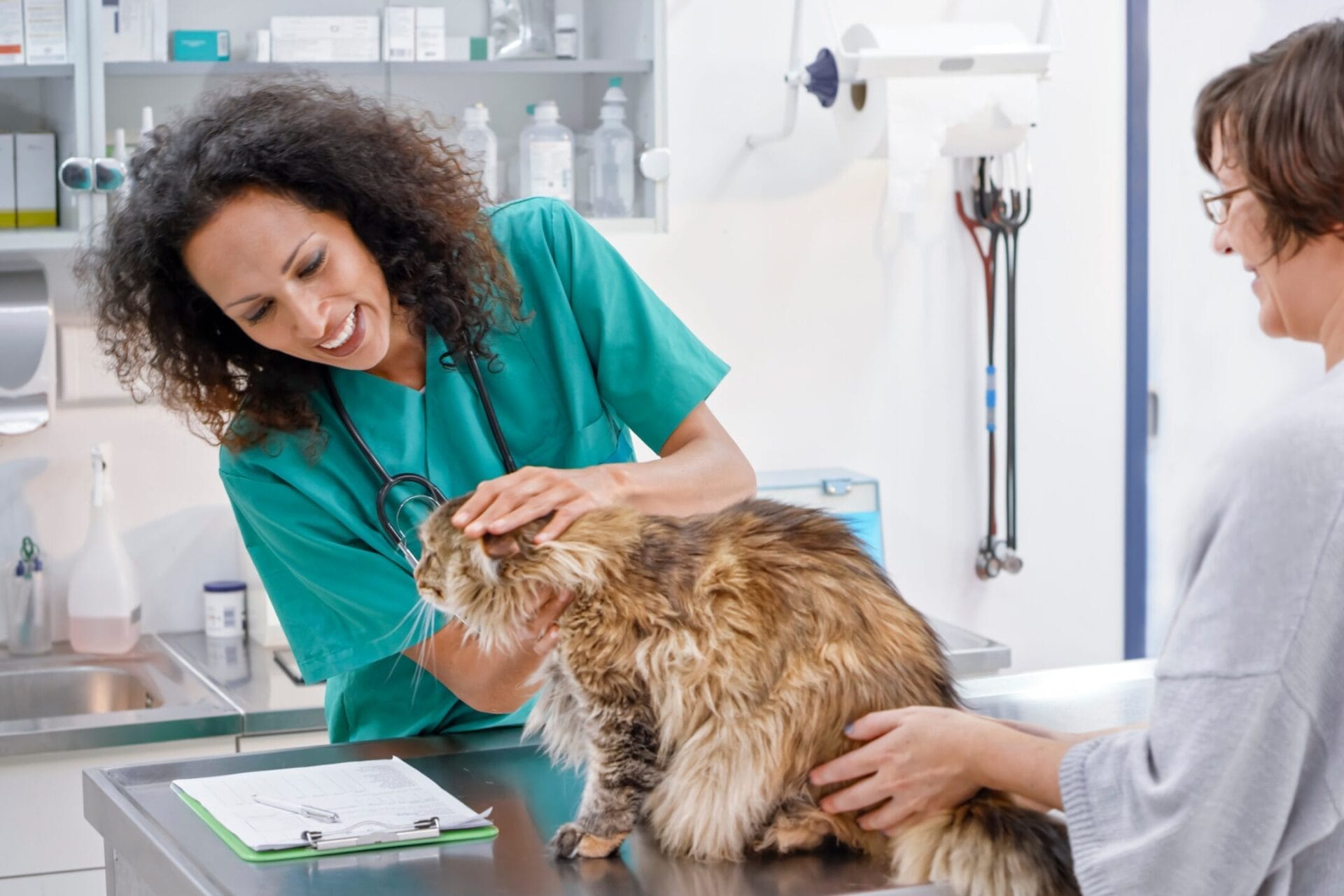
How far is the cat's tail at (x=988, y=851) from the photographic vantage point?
111cm

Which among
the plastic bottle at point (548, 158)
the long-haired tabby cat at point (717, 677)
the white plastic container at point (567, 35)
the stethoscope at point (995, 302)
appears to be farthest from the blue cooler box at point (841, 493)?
the long-haired tabby cat at point (717, 677)

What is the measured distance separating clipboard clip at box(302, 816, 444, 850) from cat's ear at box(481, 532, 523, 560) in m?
0.24

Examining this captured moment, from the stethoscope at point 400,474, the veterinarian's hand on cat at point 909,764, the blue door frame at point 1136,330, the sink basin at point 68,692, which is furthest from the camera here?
the blue door frame at point 1136,330

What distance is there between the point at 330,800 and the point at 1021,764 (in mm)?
635

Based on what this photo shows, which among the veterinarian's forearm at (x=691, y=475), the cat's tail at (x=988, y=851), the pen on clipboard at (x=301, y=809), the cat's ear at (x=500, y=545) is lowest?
the pen on clipboard at (x=301, y=809)

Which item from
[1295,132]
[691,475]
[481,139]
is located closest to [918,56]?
[481,139]

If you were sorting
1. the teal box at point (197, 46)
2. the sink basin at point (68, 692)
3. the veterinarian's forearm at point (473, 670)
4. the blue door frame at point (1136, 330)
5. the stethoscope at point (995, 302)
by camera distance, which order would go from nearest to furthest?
the veterinarian's forearm at point (473, 670) < the teal box at point (197, 46) < the sink basin at point (68, 692) < the stethoscope at point (995, 302) < the blue door frame at point (1136, 330)

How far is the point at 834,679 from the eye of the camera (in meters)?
1.22

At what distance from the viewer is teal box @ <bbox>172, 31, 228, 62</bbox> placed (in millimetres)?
2539

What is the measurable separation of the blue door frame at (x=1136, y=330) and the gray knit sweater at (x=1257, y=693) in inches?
94.7

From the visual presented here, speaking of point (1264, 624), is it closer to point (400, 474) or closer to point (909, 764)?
point (909, 764)

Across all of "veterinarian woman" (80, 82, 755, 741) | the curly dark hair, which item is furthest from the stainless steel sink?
the curly dark hair

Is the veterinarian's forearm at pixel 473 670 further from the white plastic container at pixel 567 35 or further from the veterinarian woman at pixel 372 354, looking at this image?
the white plastic container at pixel 567 35

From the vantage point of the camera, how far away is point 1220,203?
3.60 feet
